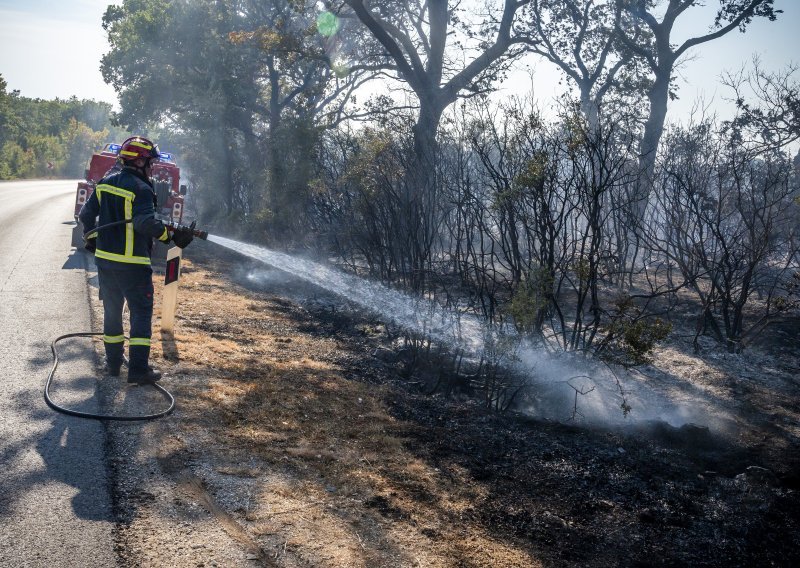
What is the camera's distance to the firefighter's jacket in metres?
5.62

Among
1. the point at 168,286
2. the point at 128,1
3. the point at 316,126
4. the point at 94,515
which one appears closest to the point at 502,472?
the point at 94,515

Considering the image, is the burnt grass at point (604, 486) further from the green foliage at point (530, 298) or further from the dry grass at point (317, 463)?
the green foliage at point (530, 298)

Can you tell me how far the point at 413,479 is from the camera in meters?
4.54

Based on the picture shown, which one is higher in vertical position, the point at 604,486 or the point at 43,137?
the point at 43,137

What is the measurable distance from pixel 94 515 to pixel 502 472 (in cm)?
258

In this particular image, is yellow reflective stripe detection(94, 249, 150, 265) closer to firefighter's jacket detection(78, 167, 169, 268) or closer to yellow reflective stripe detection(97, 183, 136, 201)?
firefighter's jacket detection(78, 167, 169, 268)

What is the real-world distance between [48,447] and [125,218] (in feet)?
6.37

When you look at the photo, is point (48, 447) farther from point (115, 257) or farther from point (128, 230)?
point (128, 230)

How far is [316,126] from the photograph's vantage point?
19281 millimetres

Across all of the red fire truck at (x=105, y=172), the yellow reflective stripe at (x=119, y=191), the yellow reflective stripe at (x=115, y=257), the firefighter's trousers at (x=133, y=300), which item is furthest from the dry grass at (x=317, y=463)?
the red fire truck at (x=105, y=172)

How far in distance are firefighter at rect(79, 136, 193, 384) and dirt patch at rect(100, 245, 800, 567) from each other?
0.54 metres

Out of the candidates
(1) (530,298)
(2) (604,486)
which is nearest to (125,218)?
(2) (604,486)

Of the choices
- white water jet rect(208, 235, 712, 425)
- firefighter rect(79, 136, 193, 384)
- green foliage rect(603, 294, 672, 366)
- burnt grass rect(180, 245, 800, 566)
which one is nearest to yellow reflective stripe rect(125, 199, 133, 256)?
firefighter rect(79, 136, 193, 384)

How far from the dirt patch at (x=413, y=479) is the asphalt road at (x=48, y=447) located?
0.53ft
